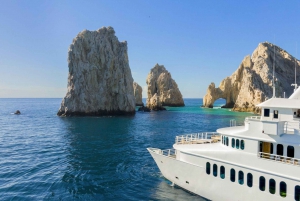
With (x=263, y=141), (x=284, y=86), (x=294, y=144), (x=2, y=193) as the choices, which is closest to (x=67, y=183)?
(x=2, y=193)

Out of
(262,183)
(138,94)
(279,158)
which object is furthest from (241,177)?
(138,94)

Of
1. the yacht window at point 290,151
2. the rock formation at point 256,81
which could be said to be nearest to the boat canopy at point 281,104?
the yacht window at point 290,151

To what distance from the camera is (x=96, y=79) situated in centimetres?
7550

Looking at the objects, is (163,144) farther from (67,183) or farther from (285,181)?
(285,181)

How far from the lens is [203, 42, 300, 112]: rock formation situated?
91.3m

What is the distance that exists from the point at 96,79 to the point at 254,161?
222 ft

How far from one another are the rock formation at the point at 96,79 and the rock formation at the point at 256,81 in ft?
158

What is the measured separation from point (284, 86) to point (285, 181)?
339 ft

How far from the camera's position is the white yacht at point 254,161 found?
12.1 m

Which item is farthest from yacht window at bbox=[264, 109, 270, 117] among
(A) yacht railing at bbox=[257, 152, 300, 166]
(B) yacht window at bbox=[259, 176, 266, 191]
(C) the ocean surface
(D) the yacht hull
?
(C) the ocean surface

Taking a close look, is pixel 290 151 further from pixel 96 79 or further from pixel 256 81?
pixel 256 81

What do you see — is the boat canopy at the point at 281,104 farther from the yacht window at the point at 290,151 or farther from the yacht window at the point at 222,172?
the yacht window at the point at 222,172

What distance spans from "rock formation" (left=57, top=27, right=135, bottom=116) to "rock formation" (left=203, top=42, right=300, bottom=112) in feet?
158

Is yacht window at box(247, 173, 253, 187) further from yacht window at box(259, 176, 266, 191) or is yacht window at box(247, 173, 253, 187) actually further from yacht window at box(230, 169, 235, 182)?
yacht window at box(230, 169, 235, 182)
